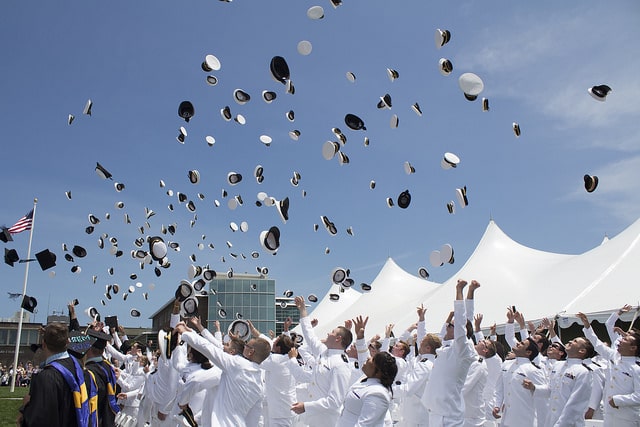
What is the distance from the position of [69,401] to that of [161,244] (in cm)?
664

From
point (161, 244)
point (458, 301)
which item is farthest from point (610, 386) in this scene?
point (161, 244)

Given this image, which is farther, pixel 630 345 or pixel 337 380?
pixel 630 345

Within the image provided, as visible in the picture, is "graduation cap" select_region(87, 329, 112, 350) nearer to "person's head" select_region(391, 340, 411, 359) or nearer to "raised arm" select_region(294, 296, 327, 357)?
"raised arm" select_region(294, 296, 327, 357)

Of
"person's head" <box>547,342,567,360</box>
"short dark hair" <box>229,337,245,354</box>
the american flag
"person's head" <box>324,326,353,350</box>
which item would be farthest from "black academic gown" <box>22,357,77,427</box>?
the american flag

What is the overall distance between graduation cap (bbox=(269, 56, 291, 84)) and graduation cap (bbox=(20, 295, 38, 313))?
6889mm

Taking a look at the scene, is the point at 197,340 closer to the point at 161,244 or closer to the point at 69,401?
the point at 69,401

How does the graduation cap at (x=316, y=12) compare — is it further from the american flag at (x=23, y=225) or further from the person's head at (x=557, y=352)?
the american flag at (x=23, y=225)

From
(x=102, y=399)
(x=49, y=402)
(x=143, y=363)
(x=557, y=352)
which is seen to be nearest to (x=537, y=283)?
(x=557, y=352)

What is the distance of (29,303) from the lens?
11.5m

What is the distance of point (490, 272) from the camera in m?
22.7

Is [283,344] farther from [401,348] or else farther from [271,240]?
[271,240]

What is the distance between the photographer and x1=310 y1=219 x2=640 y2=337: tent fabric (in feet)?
53.0

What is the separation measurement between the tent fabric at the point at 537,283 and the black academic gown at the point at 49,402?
13.4 metres

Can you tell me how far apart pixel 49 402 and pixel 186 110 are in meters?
9.90
